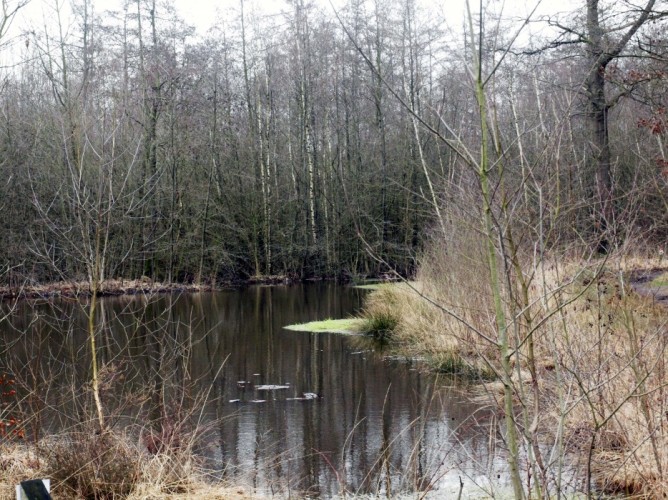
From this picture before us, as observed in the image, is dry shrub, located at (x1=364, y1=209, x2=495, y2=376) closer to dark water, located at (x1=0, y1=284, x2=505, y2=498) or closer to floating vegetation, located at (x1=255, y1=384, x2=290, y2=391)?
dark water, located at (x1=0, y1=284, x2=505, y2=498)

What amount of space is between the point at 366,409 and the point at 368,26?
2146cm

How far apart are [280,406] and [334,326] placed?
6.56 meters

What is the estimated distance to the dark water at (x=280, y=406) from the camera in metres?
6.00

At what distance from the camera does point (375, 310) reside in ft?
47.3

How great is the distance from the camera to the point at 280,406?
9055 millimetres

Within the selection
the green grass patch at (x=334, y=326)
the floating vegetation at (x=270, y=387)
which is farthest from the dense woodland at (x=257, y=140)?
the floating vegetation at (x=270, y=387)

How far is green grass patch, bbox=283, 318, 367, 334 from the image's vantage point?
586 inches

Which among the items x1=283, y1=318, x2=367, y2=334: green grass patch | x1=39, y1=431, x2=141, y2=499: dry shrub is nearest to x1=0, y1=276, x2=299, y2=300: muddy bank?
x1=283, y1=318, x2=367, y2=334: green grass patch

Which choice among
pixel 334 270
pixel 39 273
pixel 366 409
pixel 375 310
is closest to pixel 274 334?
pixel 375 310

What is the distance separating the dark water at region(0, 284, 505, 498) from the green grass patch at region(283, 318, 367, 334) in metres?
0.48

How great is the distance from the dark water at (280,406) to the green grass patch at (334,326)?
48cm

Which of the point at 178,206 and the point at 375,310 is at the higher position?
the point at 178,206

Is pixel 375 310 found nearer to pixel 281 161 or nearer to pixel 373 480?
pixel 373 480

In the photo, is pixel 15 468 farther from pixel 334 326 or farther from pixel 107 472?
pixel 334 326
